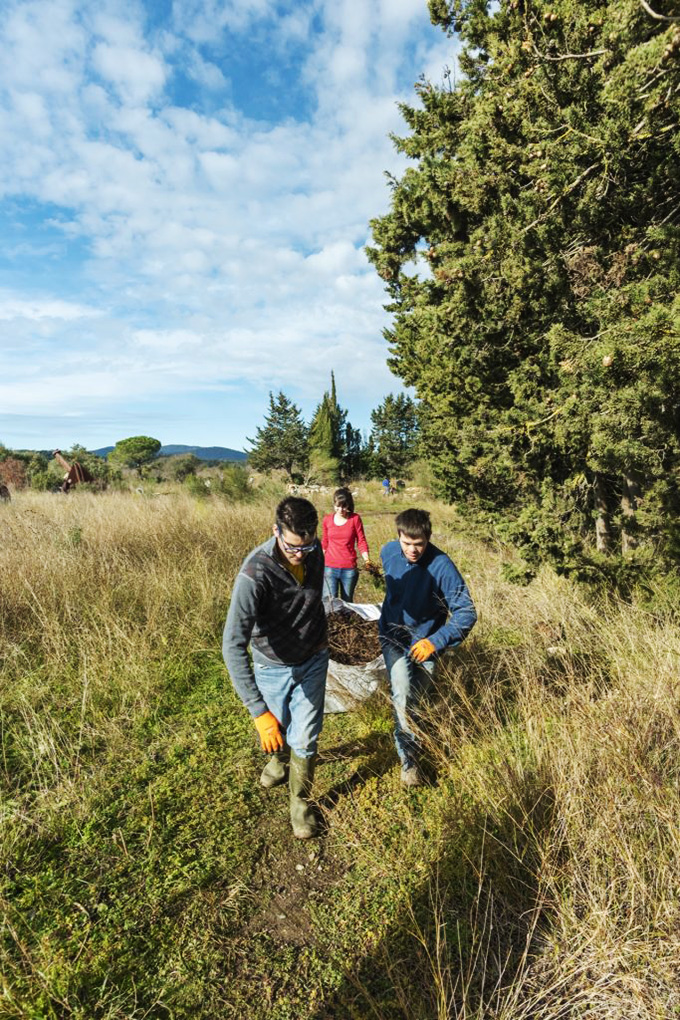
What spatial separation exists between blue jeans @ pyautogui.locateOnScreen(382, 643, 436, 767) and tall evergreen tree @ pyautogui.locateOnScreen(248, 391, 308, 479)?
33.0m

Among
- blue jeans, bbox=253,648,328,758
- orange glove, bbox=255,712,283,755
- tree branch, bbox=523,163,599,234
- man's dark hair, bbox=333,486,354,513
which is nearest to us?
orange glove, bbox=255,712,283,755

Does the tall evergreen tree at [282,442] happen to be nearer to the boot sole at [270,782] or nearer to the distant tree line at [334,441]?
the distant tree line at [334,441]

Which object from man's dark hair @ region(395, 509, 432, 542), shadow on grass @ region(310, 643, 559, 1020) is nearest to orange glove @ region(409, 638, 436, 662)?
shadow on grass @ region(310, 643, 559, 1020)

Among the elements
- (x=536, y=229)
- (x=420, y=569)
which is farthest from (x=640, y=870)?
(x=536, y=229)

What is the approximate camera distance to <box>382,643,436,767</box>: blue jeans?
2.67m

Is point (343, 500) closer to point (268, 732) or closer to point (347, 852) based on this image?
point (268, 732)

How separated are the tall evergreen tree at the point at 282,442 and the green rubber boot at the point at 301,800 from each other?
33207 millimetres

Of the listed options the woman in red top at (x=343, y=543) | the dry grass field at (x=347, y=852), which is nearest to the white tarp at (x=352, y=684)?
the dry grass field at (x=347, y=852)

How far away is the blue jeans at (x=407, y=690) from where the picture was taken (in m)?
2.67

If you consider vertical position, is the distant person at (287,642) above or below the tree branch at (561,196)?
below

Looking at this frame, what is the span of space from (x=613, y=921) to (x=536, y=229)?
434cm

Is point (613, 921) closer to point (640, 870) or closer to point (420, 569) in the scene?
point (640, 870)

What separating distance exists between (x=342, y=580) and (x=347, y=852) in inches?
124

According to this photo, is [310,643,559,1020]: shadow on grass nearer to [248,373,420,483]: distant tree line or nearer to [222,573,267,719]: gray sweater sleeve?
[222,573,267,719]: gray sweater sleeve
